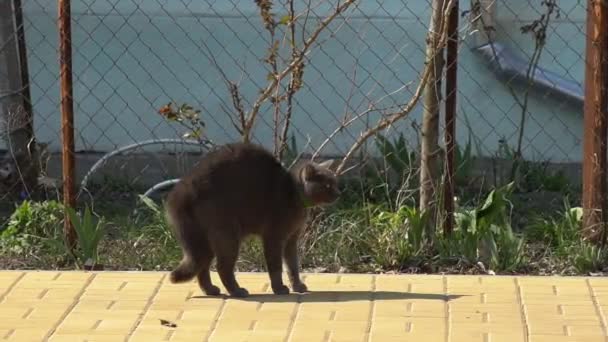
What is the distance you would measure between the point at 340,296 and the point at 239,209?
2.29 feet

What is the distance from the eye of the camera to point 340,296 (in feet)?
22.7

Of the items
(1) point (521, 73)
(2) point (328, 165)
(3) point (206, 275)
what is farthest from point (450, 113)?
(1) point (521, 73)

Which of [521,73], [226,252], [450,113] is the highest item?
[450,113]

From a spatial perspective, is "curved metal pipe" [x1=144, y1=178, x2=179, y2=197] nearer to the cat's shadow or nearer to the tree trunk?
the tree trunk

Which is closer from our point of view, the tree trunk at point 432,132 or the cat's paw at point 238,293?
the cat's paw at point 238,293

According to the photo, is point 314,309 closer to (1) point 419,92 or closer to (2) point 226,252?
(2) point 226,252

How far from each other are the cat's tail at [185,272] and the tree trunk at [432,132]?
5.15 ft

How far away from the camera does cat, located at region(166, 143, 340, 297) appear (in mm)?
6824

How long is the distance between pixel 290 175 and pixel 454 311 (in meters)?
1.18

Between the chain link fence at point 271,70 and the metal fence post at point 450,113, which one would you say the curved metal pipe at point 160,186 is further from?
the metal fence post at point 450,113

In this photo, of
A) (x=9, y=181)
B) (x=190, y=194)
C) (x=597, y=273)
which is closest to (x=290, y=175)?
(x=190, y=194)

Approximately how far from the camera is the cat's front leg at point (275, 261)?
7.01 m

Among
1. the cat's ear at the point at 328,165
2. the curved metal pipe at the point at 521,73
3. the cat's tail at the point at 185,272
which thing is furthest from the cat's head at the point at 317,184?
the curved metal pipe at the point at 521,73

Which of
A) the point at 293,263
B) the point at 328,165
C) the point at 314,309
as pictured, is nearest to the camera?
the point at 314,309
